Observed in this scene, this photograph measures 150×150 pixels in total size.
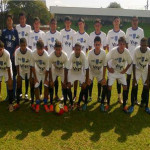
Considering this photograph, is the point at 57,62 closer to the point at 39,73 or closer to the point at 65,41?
the point at 39,73

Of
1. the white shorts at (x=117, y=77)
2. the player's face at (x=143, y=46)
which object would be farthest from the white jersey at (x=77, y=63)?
the player's face at (x=143, y=46)

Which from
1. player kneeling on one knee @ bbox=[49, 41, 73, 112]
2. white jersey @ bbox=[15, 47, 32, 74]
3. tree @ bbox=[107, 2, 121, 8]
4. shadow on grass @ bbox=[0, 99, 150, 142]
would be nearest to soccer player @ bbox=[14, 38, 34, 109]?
white jersey @ bbox=[15, 47, 32, 74]

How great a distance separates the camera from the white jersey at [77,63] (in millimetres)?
5504

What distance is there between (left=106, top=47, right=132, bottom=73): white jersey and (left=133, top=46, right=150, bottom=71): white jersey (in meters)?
0.17

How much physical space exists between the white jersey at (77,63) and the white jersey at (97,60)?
24 centimetres

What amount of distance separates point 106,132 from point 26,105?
2.45 meters

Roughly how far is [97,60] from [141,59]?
3.68 feet

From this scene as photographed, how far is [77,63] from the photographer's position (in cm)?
558

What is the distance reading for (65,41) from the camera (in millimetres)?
7512

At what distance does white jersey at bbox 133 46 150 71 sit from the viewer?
5.43 m

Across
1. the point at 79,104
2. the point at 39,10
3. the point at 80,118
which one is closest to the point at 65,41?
the point at 79,104

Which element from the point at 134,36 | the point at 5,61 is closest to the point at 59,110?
the point at 5,61

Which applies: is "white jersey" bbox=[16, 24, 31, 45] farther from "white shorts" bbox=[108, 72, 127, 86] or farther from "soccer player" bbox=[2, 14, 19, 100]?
"white shorts" bbox=[108, 72, 127, 86]

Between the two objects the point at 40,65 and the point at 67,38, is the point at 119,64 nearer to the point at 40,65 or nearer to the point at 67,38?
the point at 40,65
